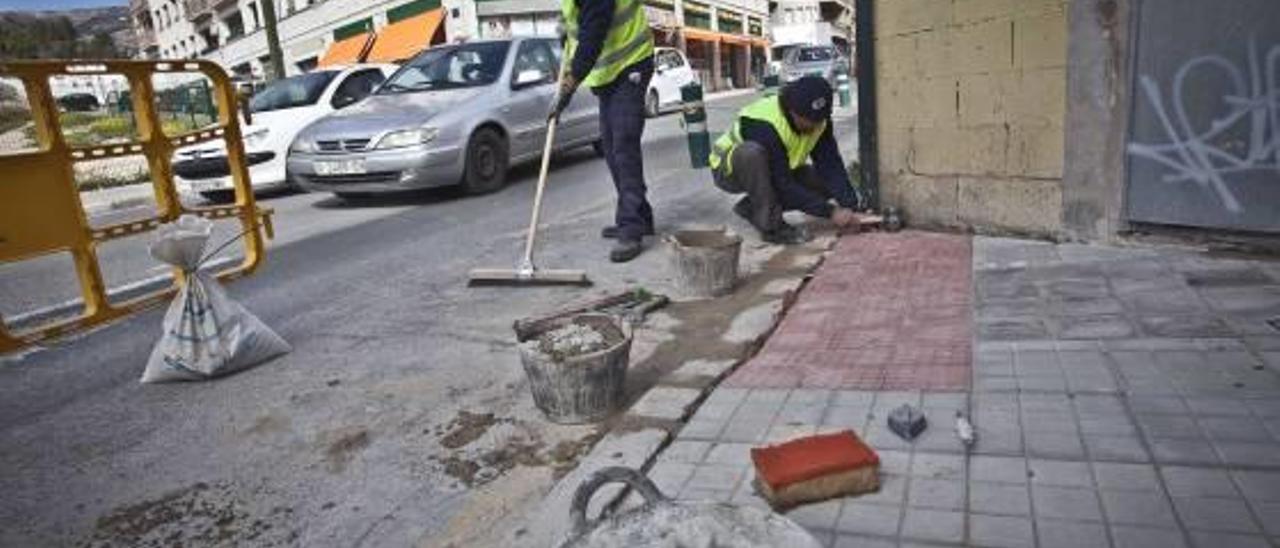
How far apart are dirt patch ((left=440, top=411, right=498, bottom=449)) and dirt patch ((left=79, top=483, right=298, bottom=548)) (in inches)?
24.2

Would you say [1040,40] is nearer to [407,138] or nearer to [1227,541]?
[1227,541]

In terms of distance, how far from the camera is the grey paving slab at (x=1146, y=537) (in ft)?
7.31

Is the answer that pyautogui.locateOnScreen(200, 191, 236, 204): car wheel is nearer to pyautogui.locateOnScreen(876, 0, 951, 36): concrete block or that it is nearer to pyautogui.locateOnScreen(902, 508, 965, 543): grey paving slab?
pyautogui.locateOnScreen(876, 0, 951, 36): concrete block

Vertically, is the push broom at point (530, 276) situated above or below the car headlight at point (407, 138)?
below

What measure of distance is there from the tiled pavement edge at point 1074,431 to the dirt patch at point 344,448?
112cm

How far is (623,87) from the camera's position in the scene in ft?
18.9

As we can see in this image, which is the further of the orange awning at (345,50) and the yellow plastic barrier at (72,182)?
the orange awning at (345,50)

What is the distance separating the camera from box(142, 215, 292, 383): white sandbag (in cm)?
396

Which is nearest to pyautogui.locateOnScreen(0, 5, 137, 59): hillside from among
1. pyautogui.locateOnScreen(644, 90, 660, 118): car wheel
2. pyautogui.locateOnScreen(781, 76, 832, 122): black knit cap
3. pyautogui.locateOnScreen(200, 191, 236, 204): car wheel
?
pyautogui.locateOnScreen(644, 90, 660, 118): car wheel

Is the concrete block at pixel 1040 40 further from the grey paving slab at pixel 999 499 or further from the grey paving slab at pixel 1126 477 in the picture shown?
the grey paving slab at pixel 999 499

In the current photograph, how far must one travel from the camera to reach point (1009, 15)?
5152 millimetres

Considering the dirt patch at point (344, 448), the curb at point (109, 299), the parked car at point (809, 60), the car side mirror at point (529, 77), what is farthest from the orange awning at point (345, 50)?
the dirt patch at point (344, 448)

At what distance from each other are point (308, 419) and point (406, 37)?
28.8 meters

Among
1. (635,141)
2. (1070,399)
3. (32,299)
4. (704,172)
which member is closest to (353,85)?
(704,172)
